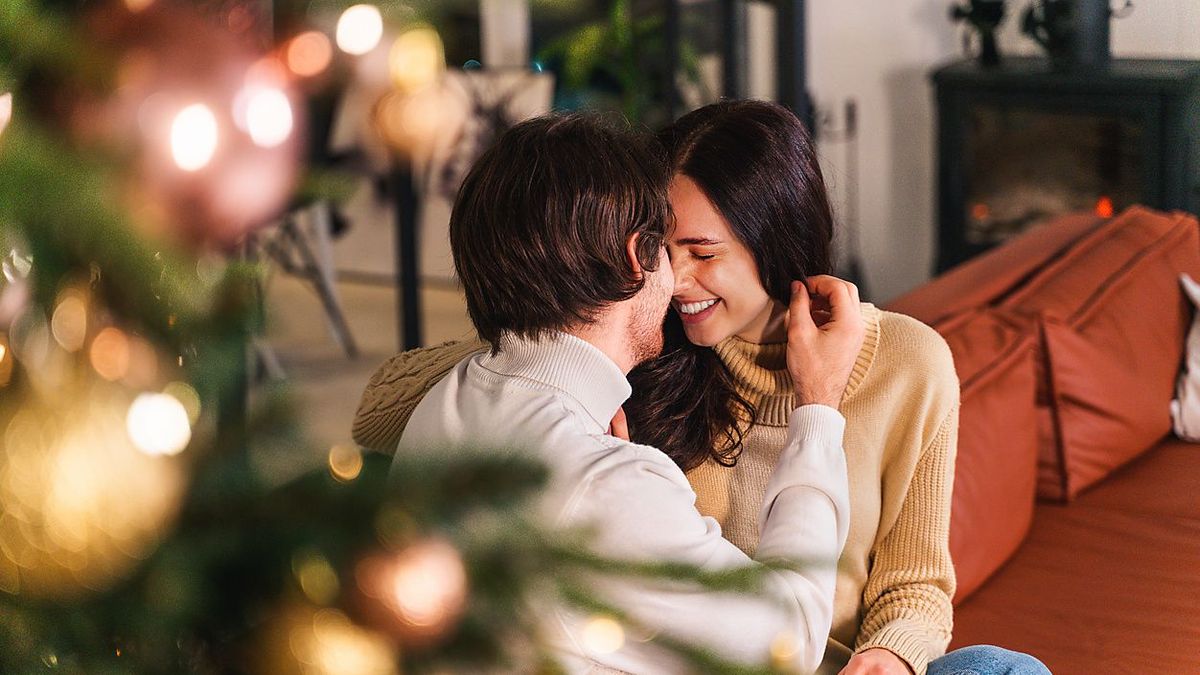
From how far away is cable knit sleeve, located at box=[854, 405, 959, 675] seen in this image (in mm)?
1504

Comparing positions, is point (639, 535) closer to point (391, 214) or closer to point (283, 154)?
point (283, 154)

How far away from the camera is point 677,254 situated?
1550mm

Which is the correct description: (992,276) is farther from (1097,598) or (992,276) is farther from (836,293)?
(836,293)

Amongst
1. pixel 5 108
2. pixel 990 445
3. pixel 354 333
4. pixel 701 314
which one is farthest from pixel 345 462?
pixel 354 333

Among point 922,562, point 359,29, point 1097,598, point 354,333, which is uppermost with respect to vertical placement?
point 359,29

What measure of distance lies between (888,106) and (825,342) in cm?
348

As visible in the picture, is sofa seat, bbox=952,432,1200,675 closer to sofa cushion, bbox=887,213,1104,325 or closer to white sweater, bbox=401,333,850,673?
sofa cushion, bbox=887,213,1104,325

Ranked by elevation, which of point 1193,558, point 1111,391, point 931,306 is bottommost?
point 1193,558

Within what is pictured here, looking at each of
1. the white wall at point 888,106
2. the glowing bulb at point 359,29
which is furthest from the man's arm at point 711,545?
the white wall at point 888,106

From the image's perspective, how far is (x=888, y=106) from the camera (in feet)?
15.5

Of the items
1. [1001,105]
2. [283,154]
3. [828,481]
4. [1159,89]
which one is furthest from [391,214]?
[283,154]

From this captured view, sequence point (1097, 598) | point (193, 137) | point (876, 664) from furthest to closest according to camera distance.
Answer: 1. point (1097, 598)
2. point (876, 664)
3. point (193, 137)

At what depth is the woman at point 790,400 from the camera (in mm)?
→ 1527

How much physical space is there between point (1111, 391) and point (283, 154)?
2.00m
